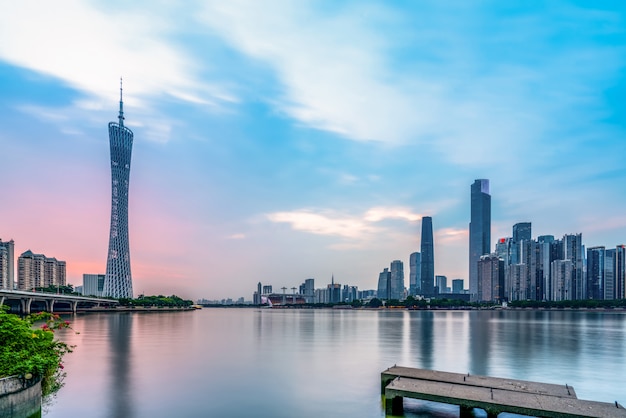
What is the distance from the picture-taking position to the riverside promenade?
757 inches

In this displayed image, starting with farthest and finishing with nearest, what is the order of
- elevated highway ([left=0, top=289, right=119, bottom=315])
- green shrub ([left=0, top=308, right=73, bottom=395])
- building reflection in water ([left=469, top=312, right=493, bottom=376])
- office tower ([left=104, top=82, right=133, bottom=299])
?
office tower ([left=104, top=82, right=133, bottom=299])
elevated highway ([left=0, top=289, right=119, bottom=315])
building reflection in water ([left=469, top=312, right=493, bottom=376])
green shrub ([left=0, top=308, right=73, bottom=395])

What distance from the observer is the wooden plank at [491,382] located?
2253cm

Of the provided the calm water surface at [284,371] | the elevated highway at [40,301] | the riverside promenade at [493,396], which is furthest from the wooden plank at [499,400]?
the elevated highway at [40,301]

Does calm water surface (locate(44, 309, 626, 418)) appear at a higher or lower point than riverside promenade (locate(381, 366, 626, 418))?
lower

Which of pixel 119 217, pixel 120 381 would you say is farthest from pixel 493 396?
pixel 119 217

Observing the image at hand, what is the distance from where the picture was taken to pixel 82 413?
948 inches

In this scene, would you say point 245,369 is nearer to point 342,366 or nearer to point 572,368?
point 342,366

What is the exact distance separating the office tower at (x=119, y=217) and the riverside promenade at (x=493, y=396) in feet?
582

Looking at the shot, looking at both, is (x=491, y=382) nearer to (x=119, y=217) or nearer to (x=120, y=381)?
(x=120, y=381)

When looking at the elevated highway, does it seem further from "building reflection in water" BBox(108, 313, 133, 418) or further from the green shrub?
the green shrub

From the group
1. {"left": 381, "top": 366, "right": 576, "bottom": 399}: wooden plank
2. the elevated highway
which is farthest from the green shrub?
the elevated highway

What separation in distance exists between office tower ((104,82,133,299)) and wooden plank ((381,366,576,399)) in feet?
577

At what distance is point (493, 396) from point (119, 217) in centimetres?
18341

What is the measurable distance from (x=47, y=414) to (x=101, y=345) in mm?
35065
